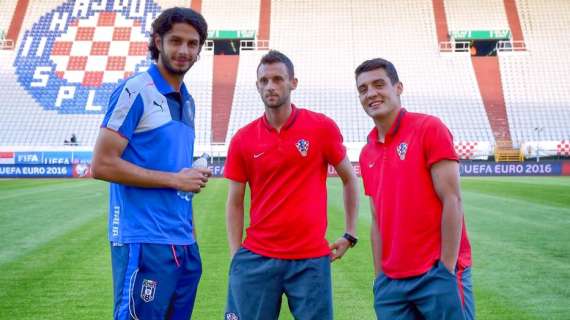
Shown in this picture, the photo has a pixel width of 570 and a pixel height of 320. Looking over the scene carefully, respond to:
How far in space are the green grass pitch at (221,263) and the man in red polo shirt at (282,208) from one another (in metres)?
1.66

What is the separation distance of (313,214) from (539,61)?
33.1 meters

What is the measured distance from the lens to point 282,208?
284cm

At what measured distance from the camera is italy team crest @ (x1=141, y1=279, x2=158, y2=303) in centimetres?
235

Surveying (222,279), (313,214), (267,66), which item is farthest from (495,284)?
(267,66)

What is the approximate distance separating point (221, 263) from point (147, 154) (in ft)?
13.2

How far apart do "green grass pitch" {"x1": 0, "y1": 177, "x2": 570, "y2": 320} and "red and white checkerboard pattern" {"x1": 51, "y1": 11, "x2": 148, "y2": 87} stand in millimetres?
20678

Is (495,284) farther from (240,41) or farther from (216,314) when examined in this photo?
(240,41)

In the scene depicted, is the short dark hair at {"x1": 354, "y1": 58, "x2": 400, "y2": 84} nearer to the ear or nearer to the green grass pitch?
the ear

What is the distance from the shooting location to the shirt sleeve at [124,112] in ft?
7.59

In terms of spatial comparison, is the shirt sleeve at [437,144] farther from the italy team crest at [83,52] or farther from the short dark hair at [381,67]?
the italy team crest at [83,52]

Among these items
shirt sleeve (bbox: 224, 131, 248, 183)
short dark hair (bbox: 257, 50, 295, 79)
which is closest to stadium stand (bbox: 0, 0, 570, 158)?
shirt sleeve (bbox: 224, 131, 248, 183)

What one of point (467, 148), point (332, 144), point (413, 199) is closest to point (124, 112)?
point (332, 144)

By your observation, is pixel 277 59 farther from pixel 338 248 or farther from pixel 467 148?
pixel 467 148

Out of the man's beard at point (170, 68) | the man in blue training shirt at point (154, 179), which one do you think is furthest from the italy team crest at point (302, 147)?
the man's beard at point (170, 68)
